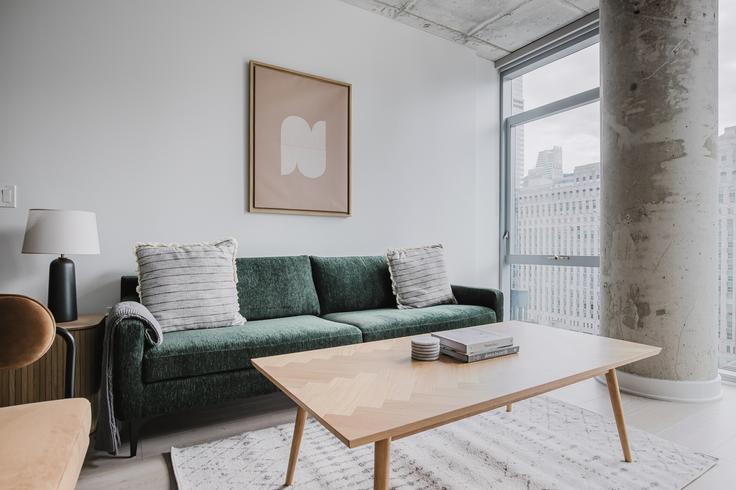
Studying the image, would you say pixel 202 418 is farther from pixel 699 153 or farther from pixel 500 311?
pixel 699 153

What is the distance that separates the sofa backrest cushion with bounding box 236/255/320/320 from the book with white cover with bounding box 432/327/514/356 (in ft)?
4.00

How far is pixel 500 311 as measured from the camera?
3043 mm

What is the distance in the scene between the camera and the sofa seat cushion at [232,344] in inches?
72.9

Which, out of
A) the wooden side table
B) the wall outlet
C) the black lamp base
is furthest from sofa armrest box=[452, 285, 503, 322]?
the wall outlet

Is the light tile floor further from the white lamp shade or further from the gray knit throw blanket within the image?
the white lamp shade

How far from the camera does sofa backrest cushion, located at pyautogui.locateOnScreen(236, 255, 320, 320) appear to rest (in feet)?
8.55

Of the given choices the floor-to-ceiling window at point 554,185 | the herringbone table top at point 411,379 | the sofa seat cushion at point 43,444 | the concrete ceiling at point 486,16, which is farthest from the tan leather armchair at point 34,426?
the floor-to-ceiling window at point 554,185

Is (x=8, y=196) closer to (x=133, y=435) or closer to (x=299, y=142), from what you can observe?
(x=133, y=435)

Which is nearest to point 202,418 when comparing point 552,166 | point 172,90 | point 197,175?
point 197,175

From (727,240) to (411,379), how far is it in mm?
2706

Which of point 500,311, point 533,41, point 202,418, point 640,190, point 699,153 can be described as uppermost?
point 533,41

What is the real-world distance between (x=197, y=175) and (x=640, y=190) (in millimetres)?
2710

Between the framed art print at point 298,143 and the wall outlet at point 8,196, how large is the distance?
1257 mm

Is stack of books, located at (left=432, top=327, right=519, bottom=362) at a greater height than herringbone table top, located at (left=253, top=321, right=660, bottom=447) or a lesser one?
greater
